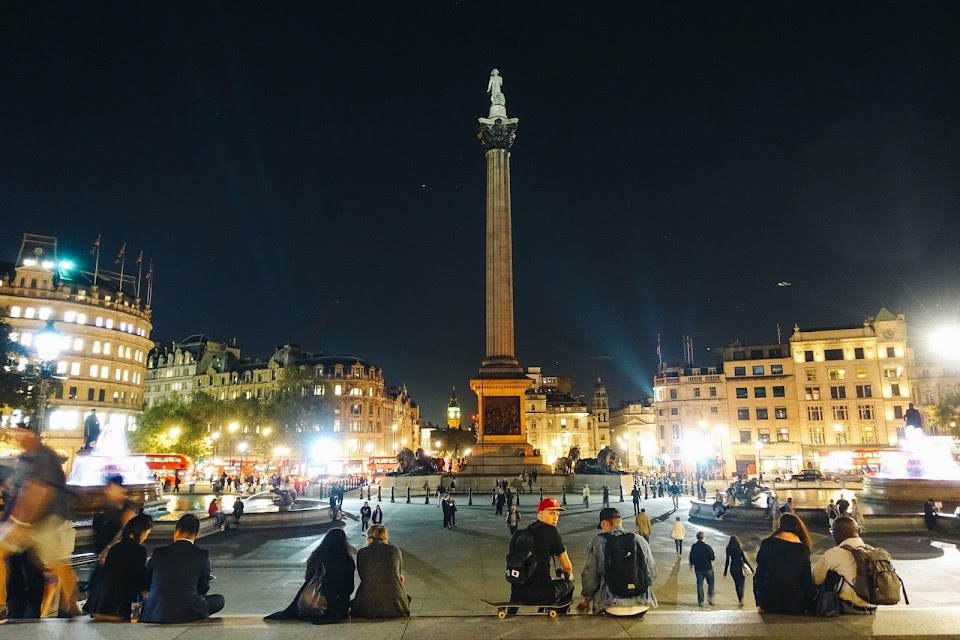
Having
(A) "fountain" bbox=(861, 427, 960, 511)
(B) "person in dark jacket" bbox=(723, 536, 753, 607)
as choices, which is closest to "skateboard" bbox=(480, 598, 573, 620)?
(B) "person in dark jacket" bbox=(723, 536, 753, 607)

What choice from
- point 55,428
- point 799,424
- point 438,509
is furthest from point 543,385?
point 438,509

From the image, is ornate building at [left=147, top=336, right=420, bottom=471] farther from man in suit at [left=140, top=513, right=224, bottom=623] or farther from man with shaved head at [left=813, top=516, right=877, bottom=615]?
man with shaved head at [left=813, top=516, right=877, bottom=615]

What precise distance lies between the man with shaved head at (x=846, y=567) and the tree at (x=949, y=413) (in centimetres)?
6116

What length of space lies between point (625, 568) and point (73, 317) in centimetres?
8206

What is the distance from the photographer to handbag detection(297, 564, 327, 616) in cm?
735

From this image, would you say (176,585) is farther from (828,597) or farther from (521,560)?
(828,597)

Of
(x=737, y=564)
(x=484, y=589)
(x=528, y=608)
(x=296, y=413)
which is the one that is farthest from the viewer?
(x=296, y=413)

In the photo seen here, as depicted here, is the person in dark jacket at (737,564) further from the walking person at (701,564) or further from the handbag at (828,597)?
the handbag at (828,597)

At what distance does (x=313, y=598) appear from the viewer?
24.3 feet

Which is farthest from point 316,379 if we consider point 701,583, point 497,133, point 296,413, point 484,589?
point 701,583

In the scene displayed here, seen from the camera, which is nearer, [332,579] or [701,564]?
[332,579]

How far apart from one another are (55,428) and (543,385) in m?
107

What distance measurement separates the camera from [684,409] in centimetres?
9356

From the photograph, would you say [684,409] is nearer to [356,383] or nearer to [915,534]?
[356,383]
